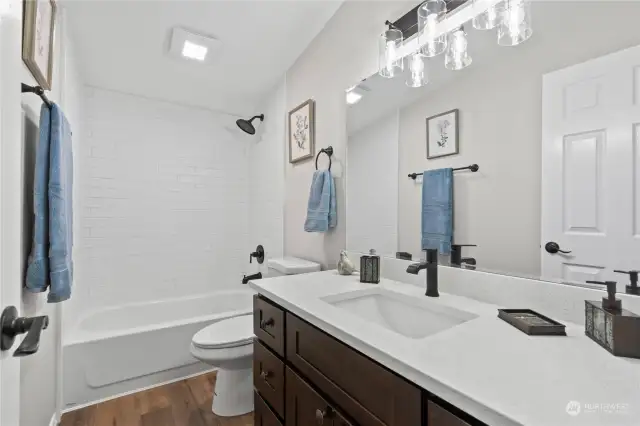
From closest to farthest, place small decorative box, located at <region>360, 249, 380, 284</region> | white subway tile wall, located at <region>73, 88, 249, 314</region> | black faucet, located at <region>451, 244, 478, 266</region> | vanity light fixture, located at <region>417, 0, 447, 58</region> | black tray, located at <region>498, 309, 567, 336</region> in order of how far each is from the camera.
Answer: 1. black tray, located at <region>498, 309, 567, 336</region>
2. black faucet, located at <region>451, 244, 478, 266</region>
3. vanity light fixture, located at <region>417, 0, 447, 58</region>
4. small decorative box, located at <region>360, 249, 380, 284</region>
5. white subway tile wall, located at <region>73, 88, 249, 314</region>

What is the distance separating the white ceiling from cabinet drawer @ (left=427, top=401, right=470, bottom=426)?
6.56ft

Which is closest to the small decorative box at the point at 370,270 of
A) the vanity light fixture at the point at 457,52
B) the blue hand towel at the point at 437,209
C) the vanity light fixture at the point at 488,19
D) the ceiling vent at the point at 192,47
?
the blue hand towel at the point at 437,209

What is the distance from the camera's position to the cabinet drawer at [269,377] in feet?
3.69

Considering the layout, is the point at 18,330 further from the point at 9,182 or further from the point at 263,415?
the point at 263,415

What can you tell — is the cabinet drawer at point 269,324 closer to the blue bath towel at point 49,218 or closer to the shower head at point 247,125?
the blue bath towel at point 49,218

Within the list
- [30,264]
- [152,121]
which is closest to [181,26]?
[152,121]

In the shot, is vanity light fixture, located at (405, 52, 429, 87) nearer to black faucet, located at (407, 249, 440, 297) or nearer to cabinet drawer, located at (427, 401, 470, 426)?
black faucet, located at (407, 249, 440, 297)

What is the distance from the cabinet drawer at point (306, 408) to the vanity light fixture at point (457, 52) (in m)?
1.29

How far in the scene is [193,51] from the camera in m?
2.11

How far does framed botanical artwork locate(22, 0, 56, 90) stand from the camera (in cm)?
100

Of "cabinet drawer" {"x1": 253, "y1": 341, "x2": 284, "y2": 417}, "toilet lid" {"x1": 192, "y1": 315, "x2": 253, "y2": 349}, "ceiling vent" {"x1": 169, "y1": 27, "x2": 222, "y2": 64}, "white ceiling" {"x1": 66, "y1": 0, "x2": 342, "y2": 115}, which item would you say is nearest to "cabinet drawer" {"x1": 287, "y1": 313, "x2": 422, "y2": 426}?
"cabinet drawer" {"x1": 253, "y1": 341, "x2": 284, "y2": 417}

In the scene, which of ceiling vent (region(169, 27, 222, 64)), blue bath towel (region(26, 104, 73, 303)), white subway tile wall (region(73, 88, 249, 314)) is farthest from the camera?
white subway tile wall (region(73, 88, 249, 314))

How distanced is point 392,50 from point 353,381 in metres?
1.40

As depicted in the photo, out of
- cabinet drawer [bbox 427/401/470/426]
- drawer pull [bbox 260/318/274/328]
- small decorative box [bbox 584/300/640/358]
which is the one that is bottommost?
drawer pull [bbox 260/318/274/328]
